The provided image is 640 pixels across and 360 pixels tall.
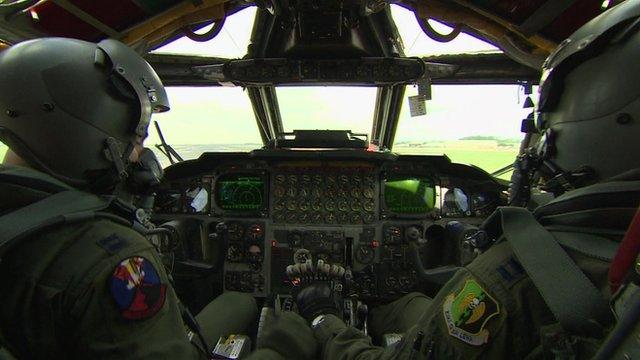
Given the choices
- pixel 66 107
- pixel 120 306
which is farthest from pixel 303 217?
pixel 120 306

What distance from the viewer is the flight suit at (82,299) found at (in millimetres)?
886

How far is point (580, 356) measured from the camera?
0.70 m

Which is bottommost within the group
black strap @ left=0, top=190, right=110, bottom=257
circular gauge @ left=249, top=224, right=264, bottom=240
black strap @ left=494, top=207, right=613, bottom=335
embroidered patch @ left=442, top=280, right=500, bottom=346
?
circular gauge @ left=249, top=224, right=264, bottom=240

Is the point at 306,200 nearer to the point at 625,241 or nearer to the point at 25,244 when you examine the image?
the point at 25,244

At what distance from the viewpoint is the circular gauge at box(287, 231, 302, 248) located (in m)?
3.41

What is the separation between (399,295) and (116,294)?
8.97 feet

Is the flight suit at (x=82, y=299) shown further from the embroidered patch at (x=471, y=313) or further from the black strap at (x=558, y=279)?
the black strap at (x=558, y=279)

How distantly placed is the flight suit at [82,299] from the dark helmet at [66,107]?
0.84 ft

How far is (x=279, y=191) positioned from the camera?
3.46 meters

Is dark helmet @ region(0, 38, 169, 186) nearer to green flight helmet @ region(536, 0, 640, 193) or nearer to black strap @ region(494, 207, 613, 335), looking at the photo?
black strap @ region(494, 207, 613, 335)

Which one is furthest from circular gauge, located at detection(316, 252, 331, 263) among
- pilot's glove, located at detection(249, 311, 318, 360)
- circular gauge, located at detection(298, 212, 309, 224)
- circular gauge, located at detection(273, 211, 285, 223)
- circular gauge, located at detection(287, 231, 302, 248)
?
pilot's glove, located at detection(249, 311, 318, 360)

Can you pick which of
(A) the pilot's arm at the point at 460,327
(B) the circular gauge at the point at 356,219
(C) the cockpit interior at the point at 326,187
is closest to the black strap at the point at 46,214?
(A) the pilot's arm at the point at 460,327

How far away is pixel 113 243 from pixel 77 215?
0.34ft

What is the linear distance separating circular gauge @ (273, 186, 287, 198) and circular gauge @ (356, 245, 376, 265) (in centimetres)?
74
